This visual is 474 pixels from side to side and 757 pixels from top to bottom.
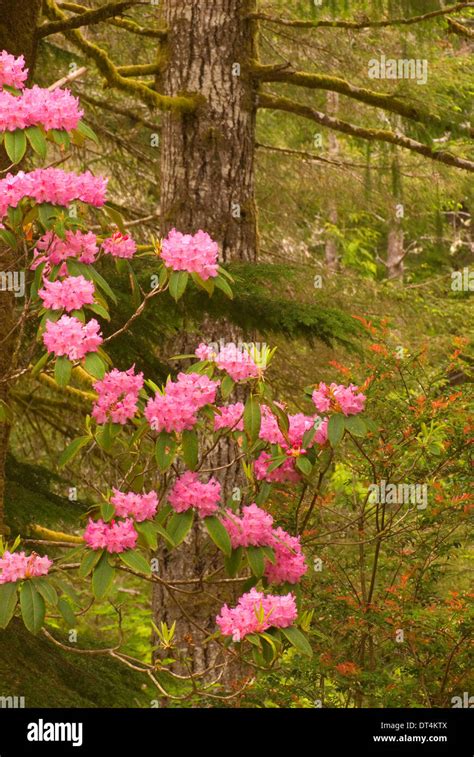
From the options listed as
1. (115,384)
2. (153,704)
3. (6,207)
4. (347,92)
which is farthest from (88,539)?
(347,92)

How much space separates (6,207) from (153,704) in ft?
7.75

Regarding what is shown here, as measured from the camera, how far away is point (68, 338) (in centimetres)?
320

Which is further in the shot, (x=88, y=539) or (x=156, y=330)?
(x=156, y=330)

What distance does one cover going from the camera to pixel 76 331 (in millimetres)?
3199

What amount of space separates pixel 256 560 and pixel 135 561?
0.45m

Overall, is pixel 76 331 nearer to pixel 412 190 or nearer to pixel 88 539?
pixel 88 539

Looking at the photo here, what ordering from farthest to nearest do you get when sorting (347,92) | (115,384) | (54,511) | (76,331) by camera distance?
(347,92), (54,511), (115,384), (76,331)

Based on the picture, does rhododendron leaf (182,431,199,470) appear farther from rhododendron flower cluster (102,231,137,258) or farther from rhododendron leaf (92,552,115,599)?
rhododendron flower cluster (102,231,137,258)

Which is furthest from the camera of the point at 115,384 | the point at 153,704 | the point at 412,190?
the point at 412,190

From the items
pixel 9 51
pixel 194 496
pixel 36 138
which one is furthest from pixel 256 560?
pixel 9 51

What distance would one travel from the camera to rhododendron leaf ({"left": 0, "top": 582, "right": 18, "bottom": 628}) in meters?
3.10

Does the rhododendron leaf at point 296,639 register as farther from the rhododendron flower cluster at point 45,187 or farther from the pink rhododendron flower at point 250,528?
the rhododendron flower cluster at point 45,187

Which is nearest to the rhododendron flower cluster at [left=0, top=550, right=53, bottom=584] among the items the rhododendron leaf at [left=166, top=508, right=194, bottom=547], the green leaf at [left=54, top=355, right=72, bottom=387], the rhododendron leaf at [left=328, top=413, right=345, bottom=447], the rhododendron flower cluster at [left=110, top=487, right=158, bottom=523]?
the rhododendron flower cluster at [left=110, top=487, right=158, bottom=523]

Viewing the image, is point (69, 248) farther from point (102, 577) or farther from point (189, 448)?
point (102, 577)
